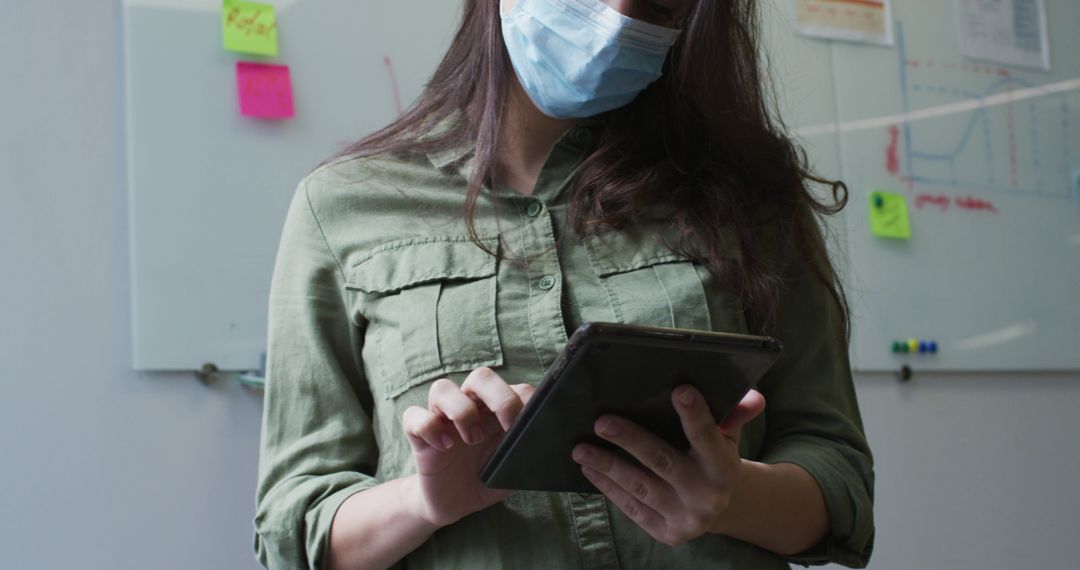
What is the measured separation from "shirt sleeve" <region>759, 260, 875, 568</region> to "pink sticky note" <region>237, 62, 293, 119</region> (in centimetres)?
88

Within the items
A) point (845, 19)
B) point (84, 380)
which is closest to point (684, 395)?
point (84, 380)

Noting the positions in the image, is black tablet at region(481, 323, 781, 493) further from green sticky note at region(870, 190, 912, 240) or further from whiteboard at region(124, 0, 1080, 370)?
green sticky note at region(870, 190, 912, 240)

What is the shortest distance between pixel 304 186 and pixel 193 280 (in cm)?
57

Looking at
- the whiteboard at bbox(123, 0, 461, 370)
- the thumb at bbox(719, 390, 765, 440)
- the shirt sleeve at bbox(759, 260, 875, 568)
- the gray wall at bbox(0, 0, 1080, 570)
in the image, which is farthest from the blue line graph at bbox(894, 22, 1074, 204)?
the thumb at bbox(719, 390, 765, 440)

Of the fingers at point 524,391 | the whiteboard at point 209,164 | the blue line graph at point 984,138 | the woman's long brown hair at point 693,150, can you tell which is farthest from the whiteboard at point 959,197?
the fingers at point 524,391

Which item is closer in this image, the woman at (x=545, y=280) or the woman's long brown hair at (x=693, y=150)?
the woman at (x=545, y=280)

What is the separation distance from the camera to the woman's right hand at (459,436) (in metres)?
0.64

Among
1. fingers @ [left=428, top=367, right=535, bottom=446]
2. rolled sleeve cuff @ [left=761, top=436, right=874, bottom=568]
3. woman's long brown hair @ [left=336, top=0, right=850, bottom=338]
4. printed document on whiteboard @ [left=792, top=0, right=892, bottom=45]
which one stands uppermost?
printed document on whiteboard @ [left=792, top=0, right=892, bottom=45]

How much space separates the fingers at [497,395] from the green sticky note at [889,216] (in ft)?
5.02

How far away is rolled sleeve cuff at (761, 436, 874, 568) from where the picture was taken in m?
0.80

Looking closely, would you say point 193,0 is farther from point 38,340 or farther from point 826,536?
point 826,536

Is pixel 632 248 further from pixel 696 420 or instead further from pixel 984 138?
pixel 984 138

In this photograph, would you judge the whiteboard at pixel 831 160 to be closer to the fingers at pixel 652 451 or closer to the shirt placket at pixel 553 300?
the shirt placket at pixel 553 300

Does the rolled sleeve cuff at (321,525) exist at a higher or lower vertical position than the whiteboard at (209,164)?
lower
